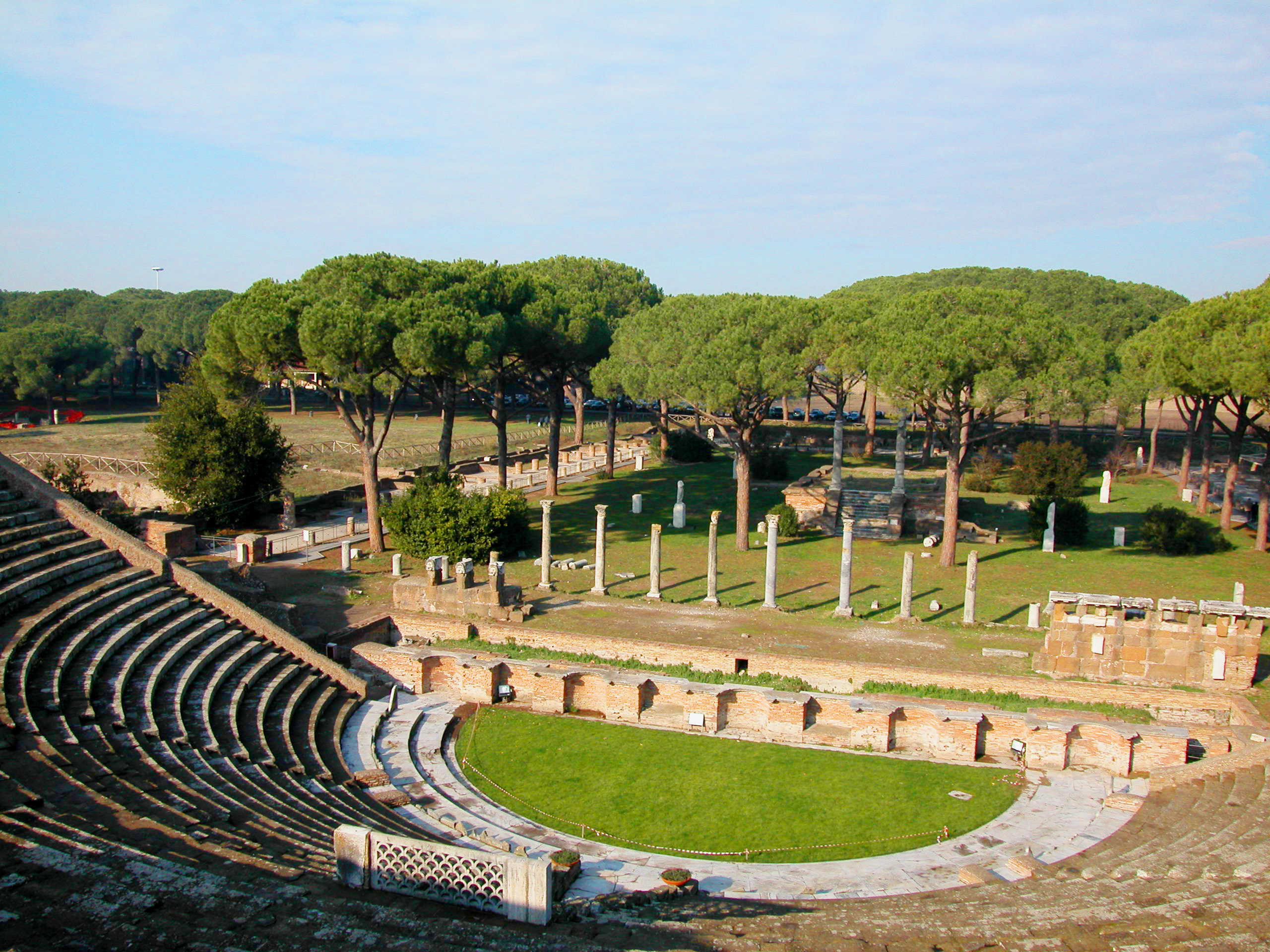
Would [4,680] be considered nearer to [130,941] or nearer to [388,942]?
[130,941]

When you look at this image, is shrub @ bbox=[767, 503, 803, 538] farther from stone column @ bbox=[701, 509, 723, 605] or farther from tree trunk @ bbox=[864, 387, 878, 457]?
tree trunk @ bbox=[864, 387, 878, 457]

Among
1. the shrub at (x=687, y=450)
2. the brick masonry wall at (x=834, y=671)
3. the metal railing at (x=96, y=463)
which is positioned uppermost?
the shrub at (x=687, y=450)

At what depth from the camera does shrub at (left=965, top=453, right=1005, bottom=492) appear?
41.8 meters

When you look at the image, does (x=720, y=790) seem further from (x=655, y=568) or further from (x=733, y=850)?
(x=655, y=568)

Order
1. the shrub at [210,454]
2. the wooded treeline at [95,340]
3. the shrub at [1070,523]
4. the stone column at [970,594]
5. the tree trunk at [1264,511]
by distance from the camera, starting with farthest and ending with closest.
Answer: the wooded treeline at [95,340] < the shrub at [1070,523] < the tree trunk at [1264,511] < the shrub at [210,454] < the stone column at [970,594]

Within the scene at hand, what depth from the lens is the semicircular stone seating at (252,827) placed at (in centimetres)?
824

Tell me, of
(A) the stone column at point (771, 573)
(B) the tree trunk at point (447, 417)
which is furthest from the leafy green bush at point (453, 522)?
(A) the stone column at point (771, 573)

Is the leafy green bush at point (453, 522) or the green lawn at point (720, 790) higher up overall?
the leafy green bush at point (453, 522)

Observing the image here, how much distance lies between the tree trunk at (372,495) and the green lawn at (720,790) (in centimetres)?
1222

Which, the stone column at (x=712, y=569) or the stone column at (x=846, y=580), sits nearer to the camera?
the stone column at (x=846, y=580)

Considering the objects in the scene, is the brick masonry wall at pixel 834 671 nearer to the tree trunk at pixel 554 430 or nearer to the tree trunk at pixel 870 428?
the tree trunk at pixel 554 430

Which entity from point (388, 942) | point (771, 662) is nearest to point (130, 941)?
point (388, 942)

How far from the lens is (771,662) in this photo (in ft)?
63.3

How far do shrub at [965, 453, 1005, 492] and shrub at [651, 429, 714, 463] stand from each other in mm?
12946
